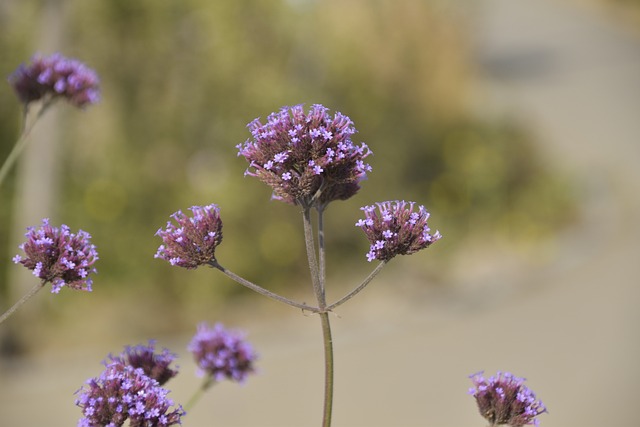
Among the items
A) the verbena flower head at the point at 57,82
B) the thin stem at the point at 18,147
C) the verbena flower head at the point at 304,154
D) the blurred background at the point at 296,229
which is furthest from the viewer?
the blurred background at the point at 296,229

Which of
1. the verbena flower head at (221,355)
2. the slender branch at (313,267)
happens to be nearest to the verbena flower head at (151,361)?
the slender branch at (313,267)

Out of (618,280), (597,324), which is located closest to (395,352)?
(597,324)

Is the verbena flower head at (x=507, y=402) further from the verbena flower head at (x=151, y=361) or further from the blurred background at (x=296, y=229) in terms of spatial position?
the blurred background at (x=296, y=229)

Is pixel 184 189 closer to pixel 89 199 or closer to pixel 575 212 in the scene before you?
pixel 89 199

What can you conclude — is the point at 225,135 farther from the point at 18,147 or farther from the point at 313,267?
the point at 313,267

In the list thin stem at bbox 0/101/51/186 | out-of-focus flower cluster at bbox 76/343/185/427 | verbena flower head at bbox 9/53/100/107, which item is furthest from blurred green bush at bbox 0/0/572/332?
out-of-focus flower cluster at bbox 76/343/185/427
